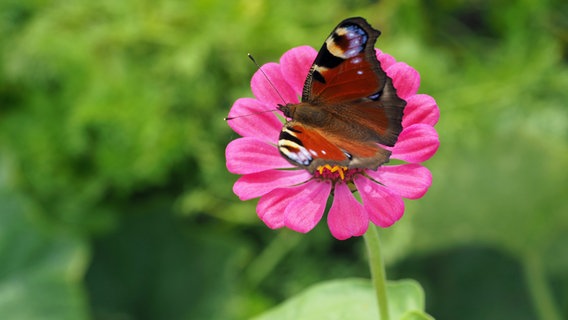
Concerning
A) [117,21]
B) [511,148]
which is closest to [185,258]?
[117,21]

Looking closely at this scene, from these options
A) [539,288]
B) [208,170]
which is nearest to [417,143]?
[539,288]

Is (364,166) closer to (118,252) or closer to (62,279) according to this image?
(62,279)

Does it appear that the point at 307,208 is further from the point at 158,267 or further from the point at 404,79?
the point at 158,267

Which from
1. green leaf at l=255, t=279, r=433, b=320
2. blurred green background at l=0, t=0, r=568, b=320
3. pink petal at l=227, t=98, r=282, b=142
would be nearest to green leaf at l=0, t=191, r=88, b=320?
blurred green background at l=0, t=0, r=568, b=320

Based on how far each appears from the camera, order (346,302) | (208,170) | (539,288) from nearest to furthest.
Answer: (346,302) → (539,288) → (208,170)

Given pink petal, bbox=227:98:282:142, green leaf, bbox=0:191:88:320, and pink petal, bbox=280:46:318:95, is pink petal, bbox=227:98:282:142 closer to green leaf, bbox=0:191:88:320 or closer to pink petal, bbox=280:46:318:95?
pink petal, bbox=280:46:318:95

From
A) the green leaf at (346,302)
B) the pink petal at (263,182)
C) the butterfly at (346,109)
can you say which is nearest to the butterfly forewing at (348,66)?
the butterfly at (346,109)

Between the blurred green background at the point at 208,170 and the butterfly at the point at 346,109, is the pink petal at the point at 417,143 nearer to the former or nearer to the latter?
the butterfly at the point at 346,109
